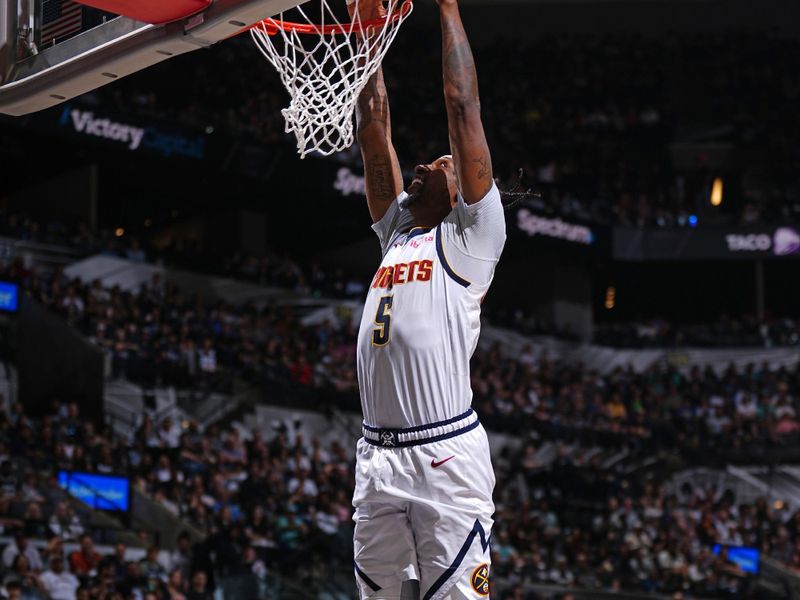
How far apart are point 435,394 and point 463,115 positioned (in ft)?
3.28

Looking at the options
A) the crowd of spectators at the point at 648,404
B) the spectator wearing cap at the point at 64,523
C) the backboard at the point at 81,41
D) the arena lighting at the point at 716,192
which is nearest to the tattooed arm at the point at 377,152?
the backboard at the point at 81,41

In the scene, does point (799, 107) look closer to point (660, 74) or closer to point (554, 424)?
point (660, 74)

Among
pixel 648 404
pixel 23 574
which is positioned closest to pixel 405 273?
pixel 23 574

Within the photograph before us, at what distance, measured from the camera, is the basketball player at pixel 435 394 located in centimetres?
→ 419

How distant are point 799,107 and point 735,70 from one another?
77.0 inches

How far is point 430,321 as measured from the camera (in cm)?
435

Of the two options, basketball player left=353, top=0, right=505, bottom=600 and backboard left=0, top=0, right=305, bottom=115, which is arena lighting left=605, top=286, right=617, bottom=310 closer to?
backboard left=0, top=0, right=305, bottom=115

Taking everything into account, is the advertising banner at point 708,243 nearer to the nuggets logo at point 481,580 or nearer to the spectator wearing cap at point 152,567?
the spectator wearing cap at point 152,567

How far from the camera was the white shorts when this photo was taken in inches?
164

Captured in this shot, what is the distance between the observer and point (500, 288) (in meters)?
29.9

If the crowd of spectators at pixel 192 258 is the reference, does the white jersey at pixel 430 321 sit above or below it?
below

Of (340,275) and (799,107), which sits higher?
(799,107)

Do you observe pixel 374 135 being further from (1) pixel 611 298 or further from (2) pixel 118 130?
(1) pixel 611 298

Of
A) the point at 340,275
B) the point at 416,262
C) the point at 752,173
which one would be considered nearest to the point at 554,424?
the point at 340,275
